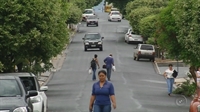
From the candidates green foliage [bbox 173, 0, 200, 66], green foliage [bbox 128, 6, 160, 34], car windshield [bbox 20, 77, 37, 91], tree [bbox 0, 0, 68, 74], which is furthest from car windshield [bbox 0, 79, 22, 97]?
green foliage [bbox 128, 6, 160, 34]

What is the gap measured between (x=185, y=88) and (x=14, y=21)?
1185 cm

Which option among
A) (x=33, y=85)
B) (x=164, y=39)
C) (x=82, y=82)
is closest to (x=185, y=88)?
(x=164, y=39)

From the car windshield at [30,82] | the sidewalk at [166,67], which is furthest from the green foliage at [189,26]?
the sidewalk at [166,67]

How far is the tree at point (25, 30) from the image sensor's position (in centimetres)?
2472

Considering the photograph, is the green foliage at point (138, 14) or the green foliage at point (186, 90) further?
the green foliage at point (138, 14)

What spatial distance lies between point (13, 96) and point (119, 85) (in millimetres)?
21532

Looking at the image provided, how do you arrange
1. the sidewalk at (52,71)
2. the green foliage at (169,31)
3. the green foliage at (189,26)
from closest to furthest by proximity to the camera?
the green foliage at (189,26), the green foliage at (169,31), the sidewalk at (52,71)

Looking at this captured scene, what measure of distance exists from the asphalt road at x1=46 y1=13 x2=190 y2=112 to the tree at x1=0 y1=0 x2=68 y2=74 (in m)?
2.38

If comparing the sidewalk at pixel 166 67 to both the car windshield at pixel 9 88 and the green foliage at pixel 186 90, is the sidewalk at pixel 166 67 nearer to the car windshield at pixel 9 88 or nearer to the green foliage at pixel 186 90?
the green foliage at pixel 186 90

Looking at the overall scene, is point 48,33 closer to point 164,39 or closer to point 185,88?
point 164,39

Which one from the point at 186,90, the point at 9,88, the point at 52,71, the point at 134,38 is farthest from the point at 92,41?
the point at 9,88

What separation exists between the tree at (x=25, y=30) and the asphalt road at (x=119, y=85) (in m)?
2.38

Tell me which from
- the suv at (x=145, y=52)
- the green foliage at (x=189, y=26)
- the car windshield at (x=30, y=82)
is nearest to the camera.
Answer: the car windshield at (x=30, y=82)

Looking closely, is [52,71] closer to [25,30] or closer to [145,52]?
[145,52]
